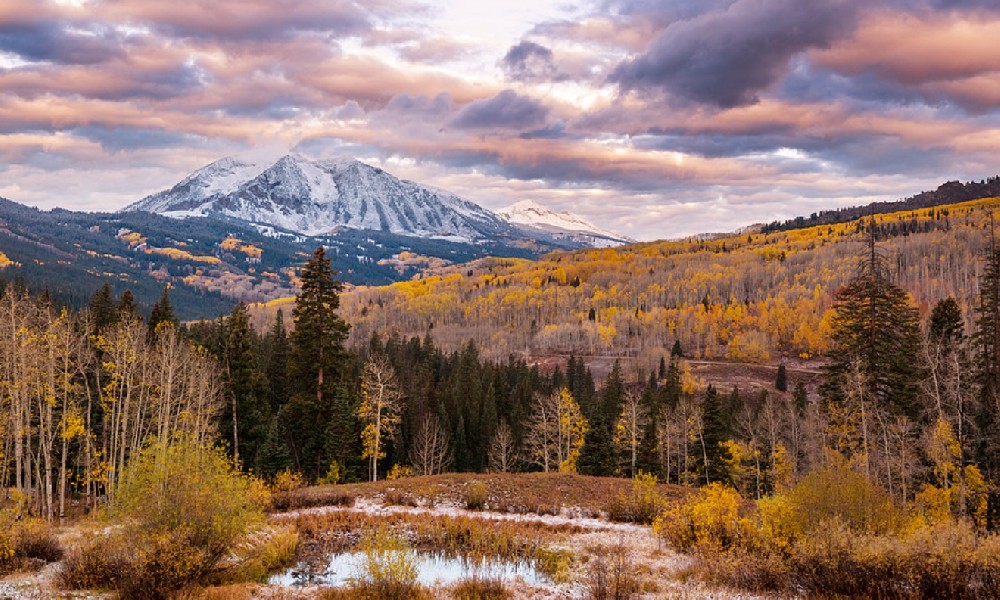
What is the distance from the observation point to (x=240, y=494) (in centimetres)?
1677

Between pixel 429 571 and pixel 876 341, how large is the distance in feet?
103

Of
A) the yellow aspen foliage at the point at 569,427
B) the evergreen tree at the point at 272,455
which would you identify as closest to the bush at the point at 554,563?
the evergreen tree at the point at 272,455

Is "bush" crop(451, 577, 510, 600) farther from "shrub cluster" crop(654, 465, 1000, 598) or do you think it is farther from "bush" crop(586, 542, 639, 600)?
"shrub cluster" crop(654, 465, 1000, 598)

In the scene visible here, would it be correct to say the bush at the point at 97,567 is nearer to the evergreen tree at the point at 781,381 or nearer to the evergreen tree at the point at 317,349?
the evergreen tree at the point at 317,349

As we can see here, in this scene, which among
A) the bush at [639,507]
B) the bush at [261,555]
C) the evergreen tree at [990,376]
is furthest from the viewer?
the evergreen tree at [990,376]

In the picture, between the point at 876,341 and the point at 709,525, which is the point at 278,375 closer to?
the point at 709,525

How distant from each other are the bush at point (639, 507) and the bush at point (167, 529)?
1730 centimetres

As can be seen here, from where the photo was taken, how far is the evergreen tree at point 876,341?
34.9 meters

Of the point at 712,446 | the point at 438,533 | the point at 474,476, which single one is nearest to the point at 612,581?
the point at 438,533

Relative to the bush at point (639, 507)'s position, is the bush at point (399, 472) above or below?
below

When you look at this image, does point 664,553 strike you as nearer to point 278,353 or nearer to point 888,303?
point 888,303

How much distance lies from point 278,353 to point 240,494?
49605mm

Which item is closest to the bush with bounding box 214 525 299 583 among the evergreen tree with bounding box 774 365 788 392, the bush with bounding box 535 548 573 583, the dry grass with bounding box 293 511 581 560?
the dry grass with bounding box 293 511 581 560

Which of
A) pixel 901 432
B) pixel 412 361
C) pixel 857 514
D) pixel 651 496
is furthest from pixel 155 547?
pixel 412 361
